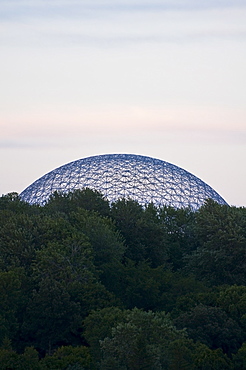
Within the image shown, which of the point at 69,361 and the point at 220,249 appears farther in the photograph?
the point at 220,249

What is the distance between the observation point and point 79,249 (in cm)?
5238

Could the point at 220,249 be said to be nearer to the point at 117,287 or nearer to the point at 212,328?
the point at 117,287

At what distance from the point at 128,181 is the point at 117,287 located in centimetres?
2529

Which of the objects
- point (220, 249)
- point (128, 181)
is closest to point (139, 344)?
point (220, 249)

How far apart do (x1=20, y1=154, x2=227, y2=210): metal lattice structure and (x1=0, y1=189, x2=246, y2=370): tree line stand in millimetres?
7824

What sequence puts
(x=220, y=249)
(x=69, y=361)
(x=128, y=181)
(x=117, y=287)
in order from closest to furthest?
1. (x=69, y=361)
2. (x=117, y=287)
3. (x=220, y=249)
4. (x=128, y=181)

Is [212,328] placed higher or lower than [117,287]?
lower

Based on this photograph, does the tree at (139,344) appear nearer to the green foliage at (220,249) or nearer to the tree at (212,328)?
the tree at (212,328)

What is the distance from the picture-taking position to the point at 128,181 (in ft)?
256

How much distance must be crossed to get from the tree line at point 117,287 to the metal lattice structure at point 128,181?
25.7ft

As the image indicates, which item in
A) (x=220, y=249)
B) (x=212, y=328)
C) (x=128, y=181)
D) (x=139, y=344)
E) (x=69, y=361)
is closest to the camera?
(x=139, y=344)

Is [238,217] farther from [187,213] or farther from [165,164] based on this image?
[165,164]

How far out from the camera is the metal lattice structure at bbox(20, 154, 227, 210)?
77.5m

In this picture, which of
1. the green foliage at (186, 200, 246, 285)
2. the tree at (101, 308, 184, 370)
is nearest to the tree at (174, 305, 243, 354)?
the tree at (101, 308, 184, 370)
